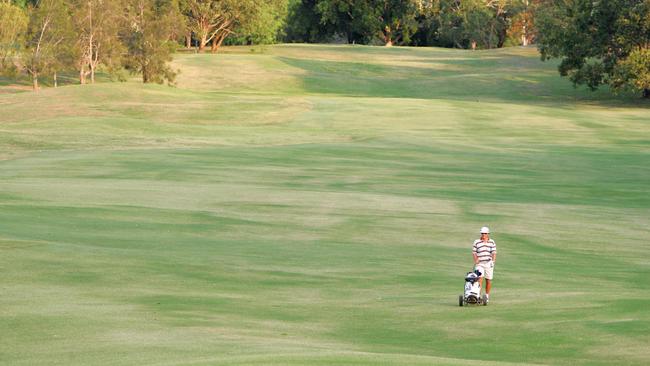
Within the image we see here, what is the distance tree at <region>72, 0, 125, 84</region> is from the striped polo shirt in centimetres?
6957

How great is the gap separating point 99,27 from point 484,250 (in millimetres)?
69842

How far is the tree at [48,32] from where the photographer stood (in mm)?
87438

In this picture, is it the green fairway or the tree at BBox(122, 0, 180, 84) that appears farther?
the tree at BBox(122, 0, 180, 84)

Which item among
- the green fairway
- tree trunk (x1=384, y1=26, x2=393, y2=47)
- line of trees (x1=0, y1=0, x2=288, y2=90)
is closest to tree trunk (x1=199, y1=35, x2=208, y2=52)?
line of trees (x1=0, y1=0, x2=288, y2=90)

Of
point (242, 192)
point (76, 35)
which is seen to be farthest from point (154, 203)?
point (76, 35)

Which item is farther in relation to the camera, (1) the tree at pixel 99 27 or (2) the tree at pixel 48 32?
(1) the tree at pixel 99 27

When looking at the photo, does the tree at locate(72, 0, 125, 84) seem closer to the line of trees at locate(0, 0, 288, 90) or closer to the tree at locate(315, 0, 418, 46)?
the line of trees at locate(0, 0, 288, 90)

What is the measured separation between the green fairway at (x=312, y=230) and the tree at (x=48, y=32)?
28.1ft

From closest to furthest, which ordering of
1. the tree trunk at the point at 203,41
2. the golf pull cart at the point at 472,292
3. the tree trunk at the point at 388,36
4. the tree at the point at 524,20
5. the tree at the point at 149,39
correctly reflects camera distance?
the golf pull cart at the point at 472,292
the tree at the point at 149,39
the tree trunk at the point at 203,41
the tree at the point at 524,20
the tree trunk at the point at 388,36

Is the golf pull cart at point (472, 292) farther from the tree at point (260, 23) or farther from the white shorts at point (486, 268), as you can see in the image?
the tree at point (260, 23)

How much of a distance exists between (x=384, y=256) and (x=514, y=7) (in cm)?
12640

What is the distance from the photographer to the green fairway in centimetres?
1861

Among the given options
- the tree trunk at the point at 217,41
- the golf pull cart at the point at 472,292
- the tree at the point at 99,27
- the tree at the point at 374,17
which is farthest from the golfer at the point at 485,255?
the tree at the point at 374,17

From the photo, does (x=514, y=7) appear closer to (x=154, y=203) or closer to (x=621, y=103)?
(x=621, y=103)
